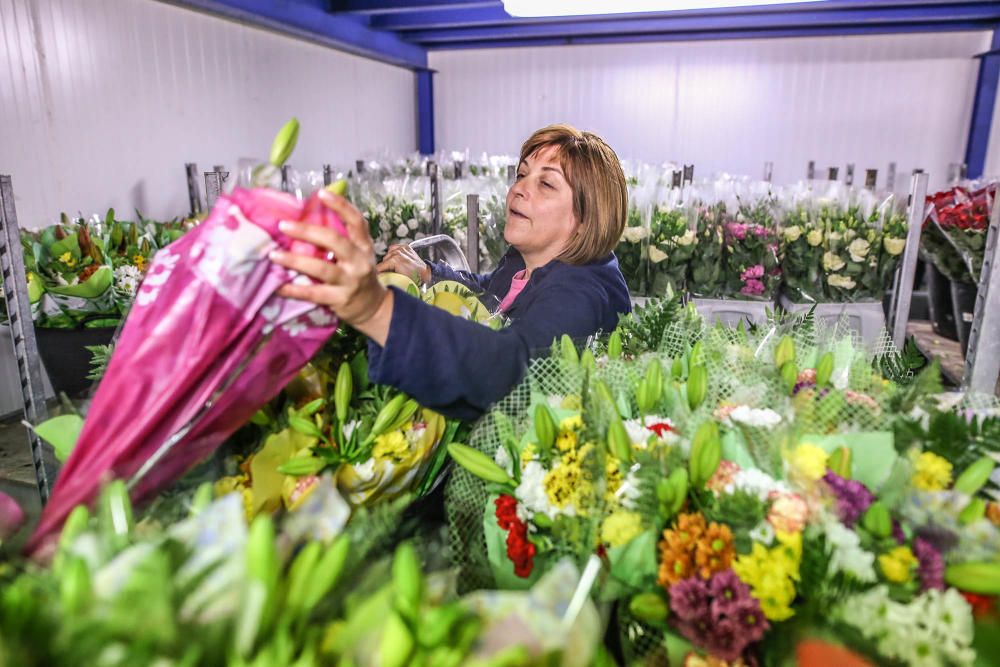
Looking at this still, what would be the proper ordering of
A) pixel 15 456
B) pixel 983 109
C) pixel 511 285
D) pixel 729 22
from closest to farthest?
1. pixel 511 285
2. pixel 15 456
3. pixel 729 22
4. pixel 983 109

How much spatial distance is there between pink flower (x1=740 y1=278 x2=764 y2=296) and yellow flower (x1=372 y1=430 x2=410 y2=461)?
2.88 m

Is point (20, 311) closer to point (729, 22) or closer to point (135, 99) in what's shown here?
point (135, 99)

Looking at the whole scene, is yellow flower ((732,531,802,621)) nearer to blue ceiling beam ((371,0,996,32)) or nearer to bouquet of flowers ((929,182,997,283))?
bouquet of flowers ((929,182,997,283))

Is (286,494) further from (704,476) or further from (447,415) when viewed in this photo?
(704,476)

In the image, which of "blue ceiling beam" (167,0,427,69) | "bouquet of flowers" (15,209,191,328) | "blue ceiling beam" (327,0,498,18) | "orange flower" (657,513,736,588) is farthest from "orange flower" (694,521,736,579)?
"blue ceiling beam" (327,0,498,18)

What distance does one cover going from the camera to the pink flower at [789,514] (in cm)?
72

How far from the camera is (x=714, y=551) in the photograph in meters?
0.72

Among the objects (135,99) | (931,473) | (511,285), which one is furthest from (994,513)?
(135,99)

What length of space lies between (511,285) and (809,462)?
104 centimetres

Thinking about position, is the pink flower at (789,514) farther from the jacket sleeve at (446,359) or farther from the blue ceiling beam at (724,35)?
the blue ceiling beam at (724,35)

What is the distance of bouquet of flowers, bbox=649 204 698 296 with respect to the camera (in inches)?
132

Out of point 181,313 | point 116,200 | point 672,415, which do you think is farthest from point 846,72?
point 181,313

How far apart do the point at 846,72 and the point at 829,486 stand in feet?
24.7

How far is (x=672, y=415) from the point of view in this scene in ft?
3.11
